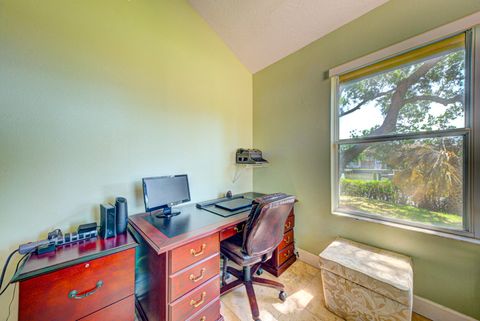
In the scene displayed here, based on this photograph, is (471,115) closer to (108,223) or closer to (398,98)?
(398,98)

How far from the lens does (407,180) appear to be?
4.95 feet

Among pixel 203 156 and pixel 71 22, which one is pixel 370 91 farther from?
pixel 71 22

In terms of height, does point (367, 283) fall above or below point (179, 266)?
below

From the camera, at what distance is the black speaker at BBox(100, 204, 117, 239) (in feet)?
3.86

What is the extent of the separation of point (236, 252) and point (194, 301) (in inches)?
17.0

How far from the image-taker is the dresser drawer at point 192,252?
1.09 meters

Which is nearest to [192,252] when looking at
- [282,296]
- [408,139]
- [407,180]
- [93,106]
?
[282,296]

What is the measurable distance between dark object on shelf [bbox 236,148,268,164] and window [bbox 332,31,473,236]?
0.94 meters

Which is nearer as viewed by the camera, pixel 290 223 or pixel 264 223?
pixel 264 223

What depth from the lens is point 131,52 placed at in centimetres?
158

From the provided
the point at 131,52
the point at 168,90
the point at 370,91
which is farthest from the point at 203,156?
the point at 370,91

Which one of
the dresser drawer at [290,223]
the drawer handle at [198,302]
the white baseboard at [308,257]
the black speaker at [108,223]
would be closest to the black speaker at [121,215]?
the black speaker at [108,223]

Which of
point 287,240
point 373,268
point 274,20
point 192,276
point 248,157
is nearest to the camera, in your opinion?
point 192,276

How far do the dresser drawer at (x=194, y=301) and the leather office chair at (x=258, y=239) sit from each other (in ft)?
0.82
